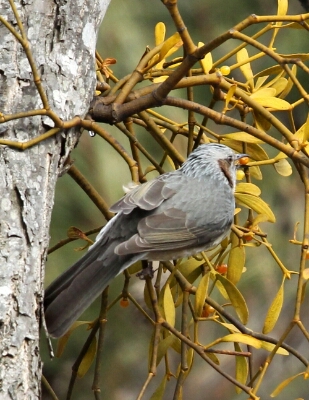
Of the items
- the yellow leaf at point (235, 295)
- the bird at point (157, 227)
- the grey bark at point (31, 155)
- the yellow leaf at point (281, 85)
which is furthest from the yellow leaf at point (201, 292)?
the yellow leaf at point (281, 85)

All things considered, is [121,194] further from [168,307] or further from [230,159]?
[168,307]

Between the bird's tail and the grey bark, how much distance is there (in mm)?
97

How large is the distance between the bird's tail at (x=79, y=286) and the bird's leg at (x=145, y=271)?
37 mm

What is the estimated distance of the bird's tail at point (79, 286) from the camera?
1.23 meters

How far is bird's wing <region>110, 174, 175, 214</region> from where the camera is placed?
4.56 feet

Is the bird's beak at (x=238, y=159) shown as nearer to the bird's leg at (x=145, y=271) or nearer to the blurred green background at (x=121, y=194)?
the bird's leg at (x=145, y=271)

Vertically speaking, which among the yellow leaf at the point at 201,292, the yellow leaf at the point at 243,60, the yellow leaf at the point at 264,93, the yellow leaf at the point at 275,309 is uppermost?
the yellow leaf at the point at 243,60

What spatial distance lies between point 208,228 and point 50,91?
1.66 feet

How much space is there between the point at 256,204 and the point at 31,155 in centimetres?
47

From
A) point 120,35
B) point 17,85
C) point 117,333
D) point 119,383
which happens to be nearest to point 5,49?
point 17,85

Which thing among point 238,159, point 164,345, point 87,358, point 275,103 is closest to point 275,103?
point 275,103

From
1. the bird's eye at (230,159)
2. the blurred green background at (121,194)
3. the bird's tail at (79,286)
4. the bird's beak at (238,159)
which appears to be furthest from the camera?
the blurred green background at (121,194)

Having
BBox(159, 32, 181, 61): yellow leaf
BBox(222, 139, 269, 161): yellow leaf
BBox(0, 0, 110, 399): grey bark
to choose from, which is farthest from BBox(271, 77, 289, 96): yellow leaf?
BBox(0, 0, 110, 399): grey bark

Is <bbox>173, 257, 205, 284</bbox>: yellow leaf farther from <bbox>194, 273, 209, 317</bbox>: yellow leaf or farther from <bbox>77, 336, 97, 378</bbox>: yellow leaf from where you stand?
<bbox>77, 336, 97, 378</bbox>: yellow leaf
